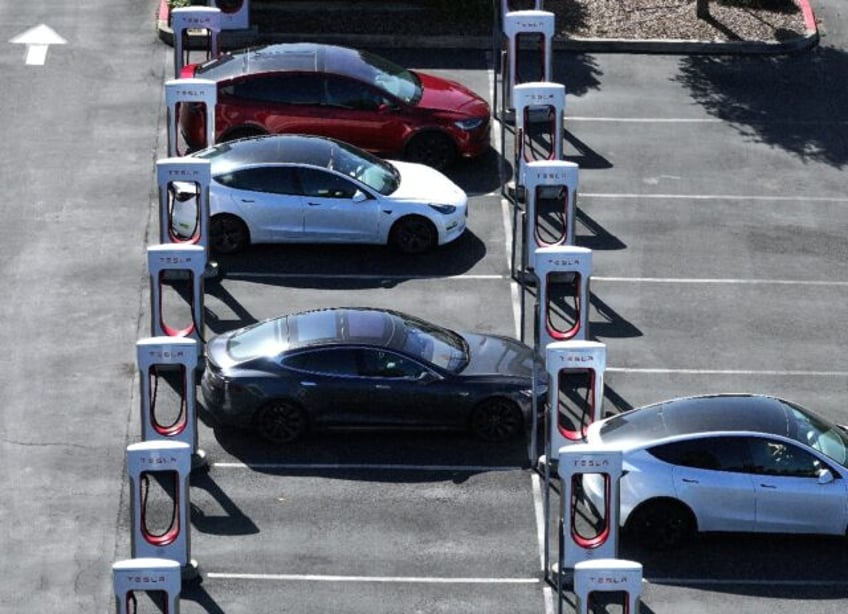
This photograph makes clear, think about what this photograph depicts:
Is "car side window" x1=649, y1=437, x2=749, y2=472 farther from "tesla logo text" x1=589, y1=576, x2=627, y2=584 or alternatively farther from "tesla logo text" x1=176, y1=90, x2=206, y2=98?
"tesla logo text" x1=176, y1=90, x2=206, y2=98

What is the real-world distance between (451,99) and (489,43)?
4.01m

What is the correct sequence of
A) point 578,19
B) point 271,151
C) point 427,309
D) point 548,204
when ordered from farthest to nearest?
point 578,19, point 548,204, point 271,151, point 427,309

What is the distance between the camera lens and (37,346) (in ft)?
74.0

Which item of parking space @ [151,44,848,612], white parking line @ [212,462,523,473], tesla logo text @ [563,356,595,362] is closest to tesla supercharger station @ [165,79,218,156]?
parking space @ [151,44,848,612]

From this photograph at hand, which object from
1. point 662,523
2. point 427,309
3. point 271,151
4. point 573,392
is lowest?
point 662,523

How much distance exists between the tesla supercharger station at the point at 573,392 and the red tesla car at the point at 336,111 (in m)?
6.44

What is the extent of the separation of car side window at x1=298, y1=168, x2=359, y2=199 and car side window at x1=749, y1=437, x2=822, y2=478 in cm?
786

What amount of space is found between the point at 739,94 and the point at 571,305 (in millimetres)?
7779

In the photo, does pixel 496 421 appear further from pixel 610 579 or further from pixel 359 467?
pixel 610 579

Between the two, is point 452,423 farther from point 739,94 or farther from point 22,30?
point 22,30

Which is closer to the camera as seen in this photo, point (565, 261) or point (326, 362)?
point (326, 362)

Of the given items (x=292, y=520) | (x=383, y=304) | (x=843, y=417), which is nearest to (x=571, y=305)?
(x=383, y=304)

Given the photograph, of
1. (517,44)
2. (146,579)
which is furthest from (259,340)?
(517,44)

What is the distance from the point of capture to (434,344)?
21109mm
